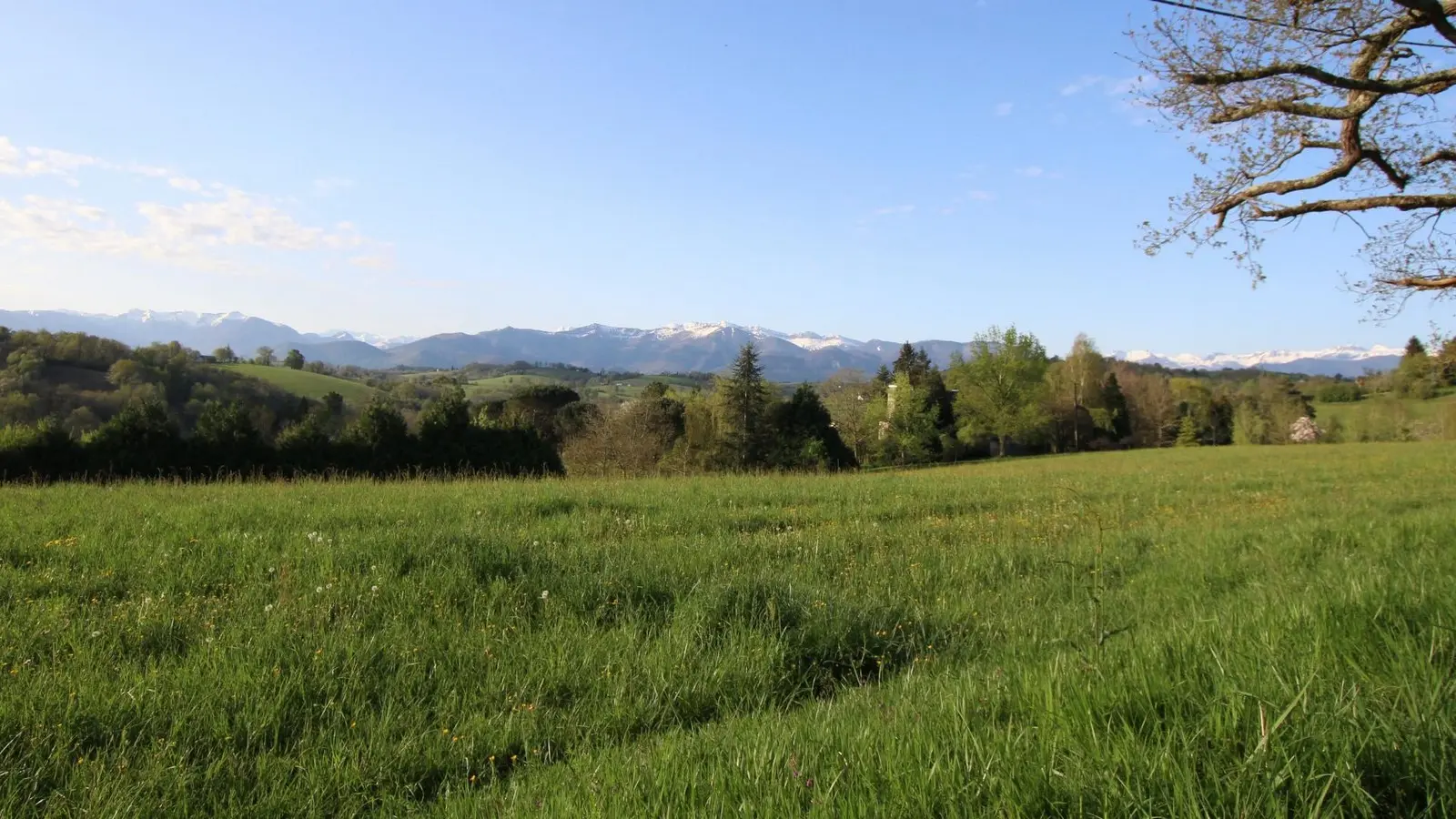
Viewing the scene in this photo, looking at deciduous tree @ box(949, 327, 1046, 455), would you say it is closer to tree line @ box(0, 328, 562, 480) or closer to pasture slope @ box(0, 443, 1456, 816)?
tree line @ box(0, 328, 562, 480)

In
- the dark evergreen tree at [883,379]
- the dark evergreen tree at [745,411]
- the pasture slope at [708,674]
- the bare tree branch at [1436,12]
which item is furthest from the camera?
the dark evergreen tree at [883,379]

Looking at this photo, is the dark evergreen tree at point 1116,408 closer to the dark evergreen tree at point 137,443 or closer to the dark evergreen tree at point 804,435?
the dark evergreen tree at point 804,435

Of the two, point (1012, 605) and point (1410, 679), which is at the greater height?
point (1410, 679)

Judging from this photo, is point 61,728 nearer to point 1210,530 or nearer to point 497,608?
point 497,608

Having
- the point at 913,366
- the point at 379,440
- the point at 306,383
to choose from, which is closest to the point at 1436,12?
the point at 379,440

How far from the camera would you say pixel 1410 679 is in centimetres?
260

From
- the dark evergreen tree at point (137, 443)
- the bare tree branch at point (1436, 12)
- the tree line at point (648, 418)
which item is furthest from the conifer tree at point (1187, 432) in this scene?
Result: the dark evergreen tree at point (137, 443)

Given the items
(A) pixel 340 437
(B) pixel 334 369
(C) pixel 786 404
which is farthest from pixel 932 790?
(B) pixel 334 369

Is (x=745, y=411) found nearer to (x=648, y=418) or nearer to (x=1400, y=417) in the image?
(x=648, y=418)

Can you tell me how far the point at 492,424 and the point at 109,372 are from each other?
51.1 metres

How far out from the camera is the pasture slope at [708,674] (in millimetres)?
2244

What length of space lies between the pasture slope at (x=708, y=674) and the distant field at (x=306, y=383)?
89230mm

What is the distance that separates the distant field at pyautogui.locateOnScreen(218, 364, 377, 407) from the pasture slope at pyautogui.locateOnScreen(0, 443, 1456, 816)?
293 ft

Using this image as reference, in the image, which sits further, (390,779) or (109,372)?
(109,372)
